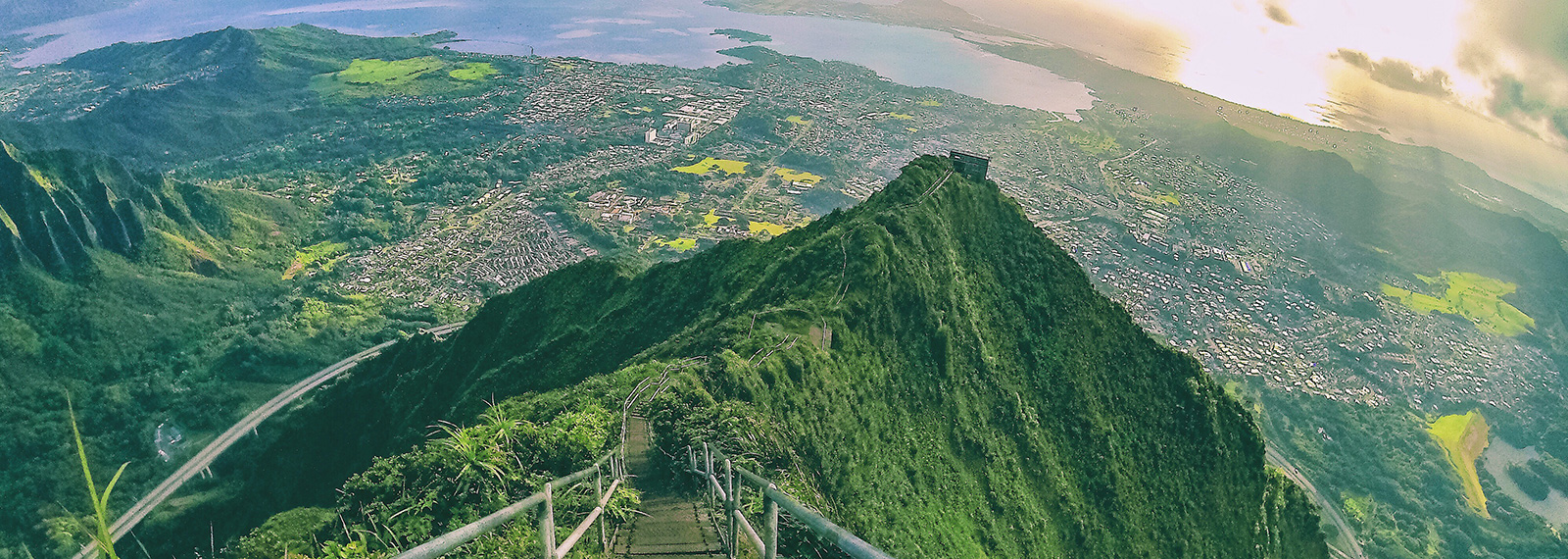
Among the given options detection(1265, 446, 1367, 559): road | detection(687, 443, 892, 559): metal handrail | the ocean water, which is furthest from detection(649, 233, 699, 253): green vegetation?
the ocean water

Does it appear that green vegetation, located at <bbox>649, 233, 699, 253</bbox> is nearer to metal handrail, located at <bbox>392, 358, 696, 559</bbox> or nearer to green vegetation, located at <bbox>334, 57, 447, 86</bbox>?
metal handrail, located at <bbox>392, 358, 696, 559</bbox>

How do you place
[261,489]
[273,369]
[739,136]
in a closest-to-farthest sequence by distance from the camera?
[261,489] → [273,369] → [739,136]

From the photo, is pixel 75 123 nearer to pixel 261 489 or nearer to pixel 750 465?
pixel 261 489

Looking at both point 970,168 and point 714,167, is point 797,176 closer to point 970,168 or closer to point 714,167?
point 714,167

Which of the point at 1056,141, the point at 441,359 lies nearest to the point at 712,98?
the point at 1056,141

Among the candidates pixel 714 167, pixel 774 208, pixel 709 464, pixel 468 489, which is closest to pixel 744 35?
pixel 714 167

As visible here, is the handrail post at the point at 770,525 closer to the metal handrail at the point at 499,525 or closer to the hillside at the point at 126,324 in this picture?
the metal handrail at the point at 499,525
